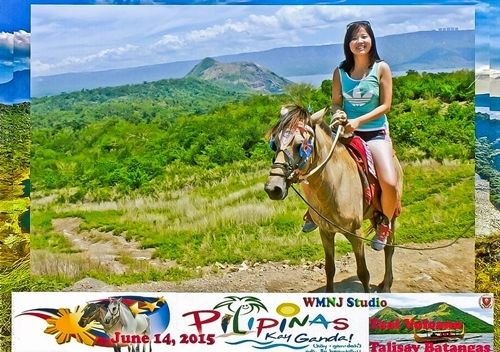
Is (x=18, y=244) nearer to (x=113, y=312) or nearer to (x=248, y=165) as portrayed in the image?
(x=113, y=312)

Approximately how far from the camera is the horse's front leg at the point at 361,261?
6695 millimetres

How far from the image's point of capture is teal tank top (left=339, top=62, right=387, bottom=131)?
6.71 metres

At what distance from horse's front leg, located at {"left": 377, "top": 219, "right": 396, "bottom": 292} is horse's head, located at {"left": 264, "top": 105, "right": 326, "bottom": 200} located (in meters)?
1.06

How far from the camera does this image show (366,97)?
6.71 metres

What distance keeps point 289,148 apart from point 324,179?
0.42 meters

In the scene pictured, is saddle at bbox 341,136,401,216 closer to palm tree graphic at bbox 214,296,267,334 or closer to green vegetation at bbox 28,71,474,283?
green vegetation at bbox 28,71,474,283

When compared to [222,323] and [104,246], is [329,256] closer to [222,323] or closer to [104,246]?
[222,323]

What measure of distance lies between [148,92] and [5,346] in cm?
228

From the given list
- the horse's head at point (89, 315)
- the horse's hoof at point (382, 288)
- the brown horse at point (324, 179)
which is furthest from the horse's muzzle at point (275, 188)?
the horse's head at point (89, 315)

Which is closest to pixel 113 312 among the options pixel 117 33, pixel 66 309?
pixel 66 309

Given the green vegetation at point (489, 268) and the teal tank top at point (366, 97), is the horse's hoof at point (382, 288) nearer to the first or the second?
the green vegetation at point (489, 268)

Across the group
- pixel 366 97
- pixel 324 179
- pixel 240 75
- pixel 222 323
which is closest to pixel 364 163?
pixel 324 179

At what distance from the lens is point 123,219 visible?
23.1 ft

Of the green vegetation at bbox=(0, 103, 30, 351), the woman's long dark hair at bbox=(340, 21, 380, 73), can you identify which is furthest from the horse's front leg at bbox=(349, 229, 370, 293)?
the green vegetation at bbox=(0, 103, 30, 351)
